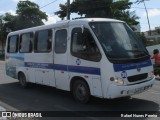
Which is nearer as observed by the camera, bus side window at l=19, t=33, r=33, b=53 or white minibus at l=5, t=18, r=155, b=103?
white minibus at l=5, t=18, r=155, b=103

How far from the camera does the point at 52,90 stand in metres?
12.6

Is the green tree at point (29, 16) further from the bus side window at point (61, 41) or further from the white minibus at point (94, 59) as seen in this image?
the bus side window at point (61, 41)

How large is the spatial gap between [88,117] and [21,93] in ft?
15.5

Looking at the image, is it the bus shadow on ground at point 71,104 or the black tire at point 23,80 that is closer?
the bus shadow on ground at point 71,104

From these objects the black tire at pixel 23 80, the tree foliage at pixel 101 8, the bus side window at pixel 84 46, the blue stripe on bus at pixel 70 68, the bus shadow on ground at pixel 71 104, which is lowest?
the bus shadow on ground at pixel 71 104

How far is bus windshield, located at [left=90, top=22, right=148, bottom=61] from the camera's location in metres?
8.73

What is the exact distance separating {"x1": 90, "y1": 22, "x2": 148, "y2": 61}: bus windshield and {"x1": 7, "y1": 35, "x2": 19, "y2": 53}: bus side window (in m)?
5.59

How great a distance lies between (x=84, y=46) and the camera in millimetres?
9219

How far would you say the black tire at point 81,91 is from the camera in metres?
9.42

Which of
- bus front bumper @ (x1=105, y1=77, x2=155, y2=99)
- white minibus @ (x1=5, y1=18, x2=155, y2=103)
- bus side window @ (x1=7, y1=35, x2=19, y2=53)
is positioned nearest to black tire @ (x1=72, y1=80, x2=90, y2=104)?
white minibus @ (x1=5, y1=18, x2=155, y2=103)

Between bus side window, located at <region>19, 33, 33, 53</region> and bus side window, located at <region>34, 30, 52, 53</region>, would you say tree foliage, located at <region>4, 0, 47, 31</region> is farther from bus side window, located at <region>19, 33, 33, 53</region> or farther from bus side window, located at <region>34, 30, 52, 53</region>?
bus side window, located at <region>34, 30, 52, 53</region>

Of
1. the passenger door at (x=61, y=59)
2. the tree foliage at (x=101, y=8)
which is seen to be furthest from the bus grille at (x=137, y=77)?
the tree foliage at (x=101, y=8)

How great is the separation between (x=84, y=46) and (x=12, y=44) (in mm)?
6018

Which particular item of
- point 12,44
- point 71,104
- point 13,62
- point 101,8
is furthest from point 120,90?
point 101,8
